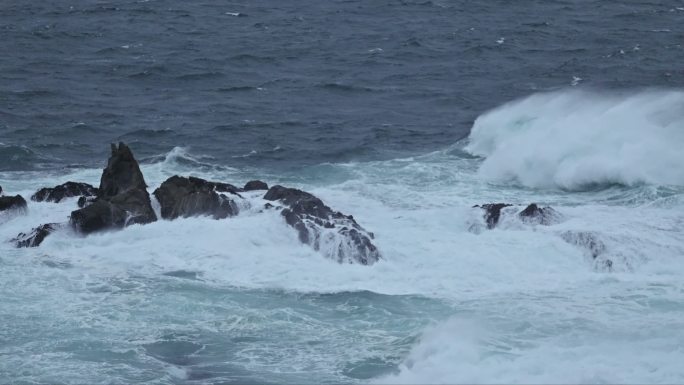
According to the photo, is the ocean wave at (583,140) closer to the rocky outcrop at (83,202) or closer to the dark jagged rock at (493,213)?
the dark jagged rock at (493,213)

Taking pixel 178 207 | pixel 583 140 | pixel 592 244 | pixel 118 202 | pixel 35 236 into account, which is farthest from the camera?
pixel 583 140

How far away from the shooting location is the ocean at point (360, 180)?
24938mm

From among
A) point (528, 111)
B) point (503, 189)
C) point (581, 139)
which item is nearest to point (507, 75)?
point (528, 111)

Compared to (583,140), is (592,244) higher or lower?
lower

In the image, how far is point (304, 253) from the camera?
30.1 meters

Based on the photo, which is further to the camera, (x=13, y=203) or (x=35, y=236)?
(x=13, y=203)

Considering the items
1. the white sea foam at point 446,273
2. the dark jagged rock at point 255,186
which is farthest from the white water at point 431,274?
the dark jagged rock at point 255,186

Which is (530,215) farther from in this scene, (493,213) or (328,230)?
(328,230)

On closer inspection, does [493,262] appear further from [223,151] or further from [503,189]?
[223,151]

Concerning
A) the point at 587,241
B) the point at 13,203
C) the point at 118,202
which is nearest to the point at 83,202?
the point at 118,202

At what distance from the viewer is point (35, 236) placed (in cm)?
3097

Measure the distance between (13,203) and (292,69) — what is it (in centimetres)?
1928

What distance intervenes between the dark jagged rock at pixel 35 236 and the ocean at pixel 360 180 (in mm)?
258

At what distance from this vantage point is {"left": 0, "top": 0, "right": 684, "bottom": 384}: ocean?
24.9m
